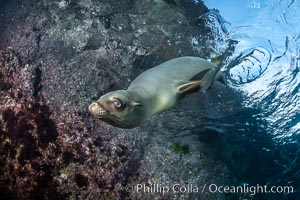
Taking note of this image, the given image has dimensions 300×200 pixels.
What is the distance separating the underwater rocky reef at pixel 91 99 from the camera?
4820 mm

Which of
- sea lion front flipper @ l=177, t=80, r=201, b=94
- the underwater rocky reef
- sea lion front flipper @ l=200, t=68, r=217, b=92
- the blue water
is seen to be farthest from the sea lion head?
the blue water

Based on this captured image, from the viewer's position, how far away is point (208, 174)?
5770 mm

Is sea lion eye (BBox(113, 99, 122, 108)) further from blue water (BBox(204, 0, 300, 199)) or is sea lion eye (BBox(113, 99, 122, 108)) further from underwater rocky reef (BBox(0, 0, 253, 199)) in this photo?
blue water (BBox(204, 0, 300, 199))

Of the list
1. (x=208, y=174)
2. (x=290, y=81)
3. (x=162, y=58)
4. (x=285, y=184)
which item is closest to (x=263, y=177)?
(x=285, y=184)

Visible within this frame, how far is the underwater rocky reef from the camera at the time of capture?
15.8 feet

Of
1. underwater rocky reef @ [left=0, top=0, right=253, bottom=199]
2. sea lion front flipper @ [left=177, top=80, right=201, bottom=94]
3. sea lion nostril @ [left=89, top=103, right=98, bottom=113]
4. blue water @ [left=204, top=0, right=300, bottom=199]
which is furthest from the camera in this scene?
blue water @ [left=204, top=0, right=300, bottom=199]

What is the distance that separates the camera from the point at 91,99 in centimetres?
516

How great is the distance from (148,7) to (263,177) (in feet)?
23.9

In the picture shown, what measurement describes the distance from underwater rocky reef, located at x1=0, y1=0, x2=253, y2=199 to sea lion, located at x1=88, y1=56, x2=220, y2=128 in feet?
7.86

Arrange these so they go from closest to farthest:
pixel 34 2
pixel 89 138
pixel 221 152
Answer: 1. pixel 89 138
2. pixel 34 2
3. pixel 221 152

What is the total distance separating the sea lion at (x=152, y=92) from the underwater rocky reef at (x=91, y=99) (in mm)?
2396

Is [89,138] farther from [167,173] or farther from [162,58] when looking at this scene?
[162,58]

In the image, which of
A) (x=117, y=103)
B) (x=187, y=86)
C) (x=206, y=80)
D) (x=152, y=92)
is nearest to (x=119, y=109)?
(x=117, y=103)

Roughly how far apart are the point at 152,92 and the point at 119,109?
0.54 meters
